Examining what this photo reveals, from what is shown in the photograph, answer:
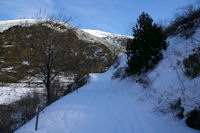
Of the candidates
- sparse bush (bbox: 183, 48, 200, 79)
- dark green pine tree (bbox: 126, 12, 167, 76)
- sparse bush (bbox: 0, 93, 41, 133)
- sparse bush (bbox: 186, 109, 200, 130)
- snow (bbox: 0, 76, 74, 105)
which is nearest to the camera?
sparse bush (bbox: 186, 109, 200, 130)

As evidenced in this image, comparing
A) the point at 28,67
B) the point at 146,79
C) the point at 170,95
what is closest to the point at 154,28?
the point at 146,79

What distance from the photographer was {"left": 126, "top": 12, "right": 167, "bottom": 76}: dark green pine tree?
704cm

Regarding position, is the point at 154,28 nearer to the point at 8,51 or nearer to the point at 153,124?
the point at 153,124

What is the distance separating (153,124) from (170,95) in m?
1.41

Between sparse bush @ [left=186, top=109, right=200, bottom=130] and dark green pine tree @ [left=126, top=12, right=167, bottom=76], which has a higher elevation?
dark green pine tree @ [left=126, top=12, right=167, bottom=76]

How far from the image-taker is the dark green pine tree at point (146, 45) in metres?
7.04

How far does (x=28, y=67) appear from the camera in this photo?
28.5ft

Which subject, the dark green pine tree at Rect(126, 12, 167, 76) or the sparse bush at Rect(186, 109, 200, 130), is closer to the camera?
the sparse bush at Rect(186, 109, 200, 130)

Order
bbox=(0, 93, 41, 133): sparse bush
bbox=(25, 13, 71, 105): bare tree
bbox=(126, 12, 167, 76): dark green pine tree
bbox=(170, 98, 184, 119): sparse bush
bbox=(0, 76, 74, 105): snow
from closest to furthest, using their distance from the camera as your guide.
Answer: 1. bbox=(170, 98, 184, 119): sparse bush
2. bbox=(0, 93, 41, 133): sparse bush
3. bbox=(126, 12, 167, 76): dark green pine tree
4. bbox=(25, 13, 71, 105): bare tree
5. bbox=(0, 76, 74, 105): snow

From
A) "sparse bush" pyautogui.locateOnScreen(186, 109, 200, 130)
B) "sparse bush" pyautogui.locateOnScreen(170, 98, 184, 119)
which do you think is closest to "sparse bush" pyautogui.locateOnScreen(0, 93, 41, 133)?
"sparse bush" pyautogui.locateOnScreen(170, 98, 184, 119)

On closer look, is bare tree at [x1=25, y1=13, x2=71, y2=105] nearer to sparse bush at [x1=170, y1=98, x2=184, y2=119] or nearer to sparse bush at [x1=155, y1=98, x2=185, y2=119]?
sparse bush at [x1=155, y1=98, x2=185, y2=119]

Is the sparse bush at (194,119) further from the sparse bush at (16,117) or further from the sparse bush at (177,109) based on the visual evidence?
the sparse bush at (16,117)

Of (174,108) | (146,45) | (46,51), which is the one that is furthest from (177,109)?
(46,51)

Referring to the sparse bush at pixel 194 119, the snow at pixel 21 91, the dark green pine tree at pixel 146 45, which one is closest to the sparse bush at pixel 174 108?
the sparse bush at pixel 194 119
